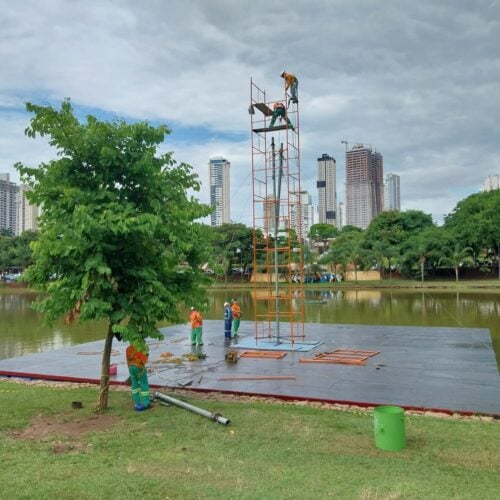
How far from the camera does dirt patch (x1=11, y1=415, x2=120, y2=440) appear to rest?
6.95 metres

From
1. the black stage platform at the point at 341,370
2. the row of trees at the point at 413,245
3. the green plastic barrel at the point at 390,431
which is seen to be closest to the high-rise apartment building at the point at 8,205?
the row of trees at the point at 413,245

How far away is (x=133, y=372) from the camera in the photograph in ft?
26.5

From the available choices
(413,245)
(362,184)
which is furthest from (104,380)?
(362,184)

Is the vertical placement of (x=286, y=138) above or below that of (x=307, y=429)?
above

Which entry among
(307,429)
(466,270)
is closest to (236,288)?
(466,270)

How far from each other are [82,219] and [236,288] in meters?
52.7

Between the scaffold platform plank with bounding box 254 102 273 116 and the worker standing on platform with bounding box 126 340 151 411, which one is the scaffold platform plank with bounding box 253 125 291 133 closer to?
the scaffold platform plank with bounding box 254 102 273 116

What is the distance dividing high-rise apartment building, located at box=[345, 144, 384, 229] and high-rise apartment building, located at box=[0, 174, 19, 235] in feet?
316

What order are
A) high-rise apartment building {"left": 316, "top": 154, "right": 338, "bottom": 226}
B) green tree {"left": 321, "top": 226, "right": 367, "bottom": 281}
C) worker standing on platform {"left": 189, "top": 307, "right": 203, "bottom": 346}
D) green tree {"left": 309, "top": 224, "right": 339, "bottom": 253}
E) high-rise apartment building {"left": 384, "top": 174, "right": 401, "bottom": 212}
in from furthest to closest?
high-rise apartment building {"left": 384, "top": 174, "right": 401, "bottom": 212} → high-rise apartment building {"left": 316, "top": 154, "right": 338, "bottom": 226} → green tree {"left": 309, "top": 224, "right": 339, "bottom": 253} → green tree {"left": 321, "top": 226, "right": 367, "bottom": 281} → worker standing on platform {"left": 189, "top": 307, "right": 203, "bottom": 346}

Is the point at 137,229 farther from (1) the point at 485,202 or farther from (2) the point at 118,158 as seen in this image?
(1) the point at 485,202

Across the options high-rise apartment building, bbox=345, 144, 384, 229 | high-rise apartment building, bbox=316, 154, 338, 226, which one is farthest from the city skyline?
high-rise apartment building, bbox=345, 144, 384, 229

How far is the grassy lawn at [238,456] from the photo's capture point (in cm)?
486

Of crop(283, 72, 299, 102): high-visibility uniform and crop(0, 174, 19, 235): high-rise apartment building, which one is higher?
crop(0, 174, 19, 235): high-rise apartment building

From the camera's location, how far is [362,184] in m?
161
